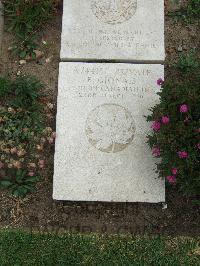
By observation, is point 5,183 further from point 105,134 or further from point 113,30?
point 113,30

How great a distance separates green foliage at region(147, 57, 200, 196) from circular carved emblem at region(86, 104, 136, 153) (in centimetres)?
29

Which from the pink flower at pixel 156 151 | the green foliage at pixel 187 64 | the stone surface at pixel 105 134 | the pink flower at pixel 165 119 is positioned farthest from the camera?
the green foliage at pixel 187 64

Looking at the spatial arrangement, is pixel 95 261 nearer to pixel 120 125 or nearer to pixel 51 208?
pixel 51 208

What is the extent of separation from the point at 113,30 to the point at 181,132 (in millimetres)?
1420

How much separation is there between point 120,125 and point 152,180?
57cm

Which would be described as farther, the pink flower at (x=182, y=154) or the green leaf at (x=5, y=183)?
the green leaf at (x=5, y=183)

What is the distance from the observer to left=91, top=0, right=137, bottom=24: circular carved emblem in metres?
4.79

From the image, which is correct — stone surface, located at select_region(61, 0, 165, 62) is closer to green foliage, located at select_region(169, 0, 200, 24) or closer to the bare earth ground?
green foliage, located at select_region(169, 0, 200, 24)

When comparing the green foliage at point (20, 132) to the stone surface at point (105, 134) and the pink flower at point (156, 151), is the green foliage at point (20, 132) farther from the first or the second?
the pink flower at point (156, 151)

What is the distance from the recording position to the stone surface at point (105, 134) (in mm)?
4203

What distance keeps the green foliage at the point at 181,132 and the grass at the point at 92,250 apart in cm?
50

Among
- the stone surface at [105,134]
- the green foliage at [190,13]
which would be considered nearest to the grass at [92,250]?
the stone surface at [105,134]

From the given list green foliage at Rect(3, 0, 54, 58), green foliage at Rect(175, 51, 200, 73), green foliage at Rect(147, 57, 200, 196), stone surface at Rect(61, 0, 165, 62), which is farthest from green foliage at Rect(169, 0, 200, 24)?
green foliage at Rect(3, 0, 54, 58)

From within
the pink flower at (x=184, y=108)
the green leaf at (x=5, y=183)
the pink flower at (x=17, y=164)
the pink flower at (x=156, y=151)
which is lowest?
the green leaf at (x=5, y=183)
